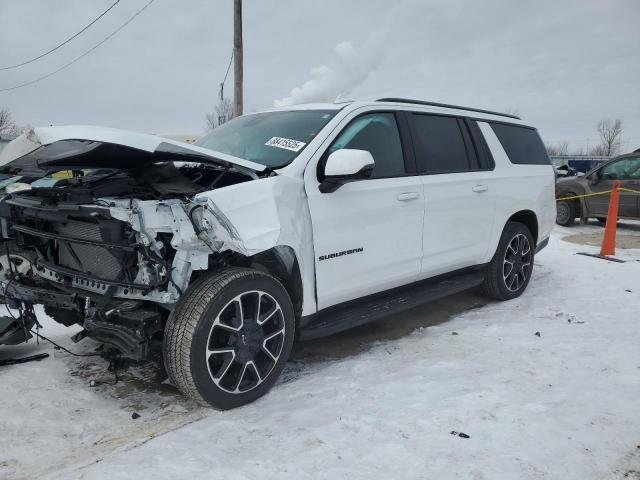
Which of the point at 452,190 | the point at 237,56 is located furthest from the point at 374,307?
the point at 237,56

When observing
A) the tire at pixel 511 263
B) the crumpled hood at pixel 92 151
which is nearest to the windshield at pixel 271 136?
the crumpled hood at pixel 92 151

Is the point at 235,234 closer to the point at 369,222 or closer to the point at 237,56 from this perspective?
the point at 369,222

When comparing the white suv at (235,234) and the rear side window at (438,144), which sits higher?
the rear side window at (438,144)

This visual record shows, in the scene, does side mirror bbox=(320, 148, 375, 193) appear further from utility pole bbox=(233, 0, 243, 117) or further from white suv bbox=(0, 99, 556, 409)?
utility pole bbox=(233, 0, 243, 117)

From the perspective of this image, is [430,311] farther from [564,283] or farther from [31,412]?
[31,412]

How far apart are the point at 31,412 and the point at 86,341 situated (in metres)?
1.15

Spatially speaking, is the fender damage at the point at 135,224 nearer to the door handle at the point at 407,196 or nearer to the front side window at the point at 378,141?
the front side window at the point at 378,141

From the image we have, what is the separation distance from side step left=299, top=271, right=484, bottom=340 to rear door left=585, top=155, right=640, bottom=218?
7629mm

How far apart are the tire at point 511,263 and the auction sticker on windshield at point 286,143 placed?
2.59 metres

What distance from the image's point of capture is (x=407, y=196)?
3.66m

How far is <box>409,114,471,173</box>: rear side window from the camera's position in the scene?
395 centimetres

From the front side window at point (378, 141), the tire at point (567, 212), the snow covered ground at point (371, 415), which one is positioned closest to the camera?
the snow covered ground at point (371, 415)

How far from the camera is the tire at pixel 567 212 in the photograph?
1155 centimetres

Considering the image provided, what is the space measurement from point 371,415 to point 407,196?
163cm
